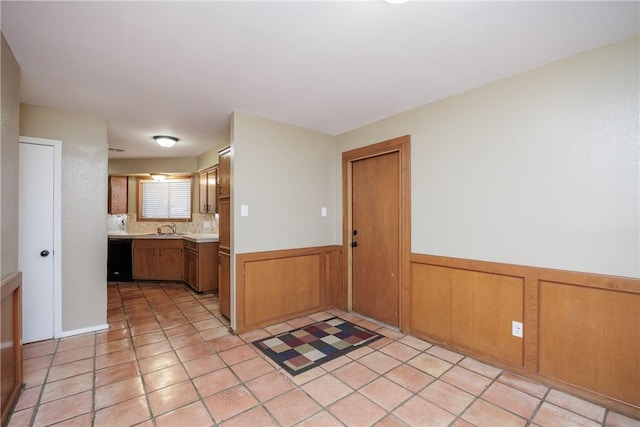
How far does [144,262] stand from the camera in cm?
521

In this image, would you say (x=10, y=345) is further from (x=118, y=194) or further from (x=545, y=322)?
(x=118, y=194)

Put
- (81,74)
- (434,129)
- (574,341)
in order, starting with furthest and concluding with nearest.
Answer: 1. (434,129)
2. (81,74)
3. (574,341)

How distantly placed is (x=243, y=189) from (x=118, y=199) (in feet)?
14.1

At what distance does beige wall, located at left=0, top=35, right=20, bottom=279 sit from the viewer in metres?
1.79

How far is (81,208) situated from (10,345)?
1554 mm

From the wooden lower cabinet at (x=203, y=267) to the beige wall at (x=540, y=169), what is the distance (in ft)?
10.6

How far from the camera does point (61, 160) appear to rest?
2934 mm

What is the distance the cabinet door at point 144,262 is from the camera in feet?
17.1

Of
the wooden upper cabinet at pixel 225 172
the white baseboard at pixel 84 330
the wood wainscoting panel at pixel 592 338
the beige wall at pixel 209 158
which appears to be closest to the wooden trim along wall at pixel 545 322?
the wood wainscoting panel at pixel 592 338

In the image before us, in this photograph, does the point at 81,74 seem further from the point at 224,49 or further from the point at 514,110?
the point at 514,110

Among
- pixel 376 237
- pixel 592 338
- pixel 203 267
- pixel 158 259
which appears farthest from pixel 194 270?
pixel 592 338

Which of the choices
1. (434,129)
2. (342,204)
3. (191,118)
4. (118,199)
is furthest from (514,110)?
(118,199)

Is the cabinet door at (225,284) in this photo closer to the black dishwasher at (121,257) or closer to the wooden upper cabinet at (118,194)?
the black dishwasher at (121,257)

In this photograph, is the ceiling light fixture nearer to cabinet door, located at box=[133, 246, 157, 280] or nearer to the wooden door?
→ cabinet door, located at box=[133, 246, 157, 280]
